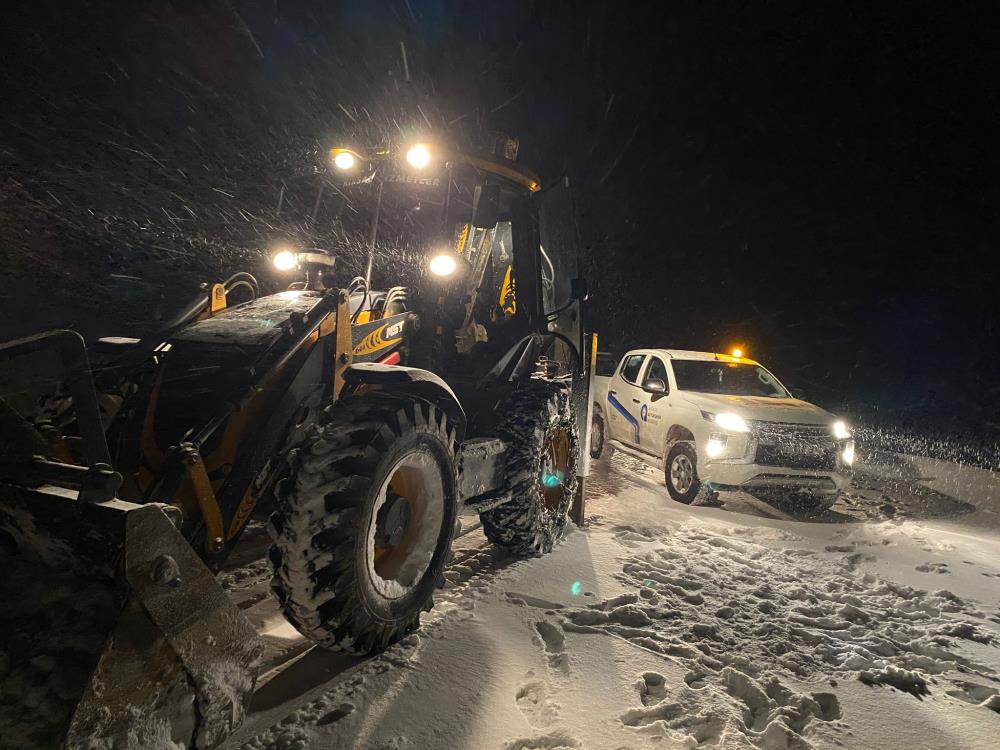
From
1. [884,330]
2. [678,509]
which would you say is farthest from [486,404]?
[884,330]

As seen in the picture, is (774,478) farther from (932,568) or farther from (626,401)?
(626,401)

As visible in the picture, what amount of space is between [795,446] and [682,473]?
129cm

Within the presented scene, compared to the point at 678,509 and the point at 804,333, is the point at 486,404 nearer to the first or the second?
the point at 678,509

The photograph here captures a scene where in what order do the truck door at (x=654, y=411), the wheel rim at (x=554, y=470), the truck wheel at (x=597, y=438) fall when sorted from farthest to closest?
the truck wheel at (x=597, y=438) → the truck door at (x=654, y=411) → the wheel rim at (x=554, y=470)

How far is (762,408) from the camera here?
675 centimetres

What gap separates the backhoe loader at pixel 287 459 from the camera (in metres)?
1.78

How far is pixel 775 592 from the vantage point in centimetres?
416

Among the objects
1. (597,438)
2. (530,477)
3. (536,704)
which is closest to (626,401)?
(597,438)

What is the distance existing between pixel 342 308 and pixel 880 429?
2088 centimetres

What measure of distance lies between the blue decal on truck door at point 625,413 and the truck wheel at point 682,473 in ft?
3.15

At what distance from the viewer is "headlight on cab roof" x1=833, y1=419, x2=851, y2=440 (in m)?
6.59

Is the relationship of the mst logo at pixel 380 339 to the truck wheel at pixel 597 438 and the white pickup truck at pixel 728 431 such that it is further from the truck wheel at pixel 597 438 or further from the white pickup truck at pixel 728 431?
the truck wheel at pixel 597 438

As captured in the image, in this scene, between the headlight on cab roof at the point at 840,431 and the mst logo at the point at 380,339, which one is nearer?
the mst logo at the point at 380,339

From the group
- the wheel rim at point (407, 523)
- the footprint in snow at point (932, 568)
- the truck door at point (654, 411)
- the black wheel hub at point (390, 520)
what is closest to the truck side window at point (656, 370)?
the truck door at point (654, 411)
